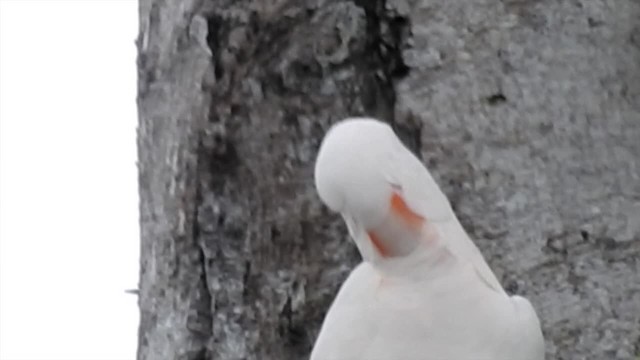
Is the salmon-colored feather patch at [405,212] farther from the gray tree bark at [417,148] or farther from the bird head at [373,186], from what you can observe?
the gray tree bark at [417,148]

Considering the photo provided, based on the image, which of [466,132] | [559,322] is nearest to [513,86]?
[466,132]

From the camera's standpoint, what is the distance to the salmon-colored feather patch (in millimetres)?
814

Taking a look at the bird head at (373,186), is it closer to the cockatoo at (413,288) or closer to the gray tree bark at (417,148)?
the cockatoo at (413,288)

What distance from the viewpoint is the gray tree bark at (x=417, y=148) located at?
3.82ft

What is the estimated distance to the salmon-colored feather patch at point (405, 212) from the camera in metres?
0.81

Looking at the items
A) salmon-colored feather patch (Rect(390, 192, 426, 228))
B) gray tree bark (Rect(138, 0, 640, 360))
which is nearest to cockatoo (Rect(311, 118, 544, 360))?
salmon-colored feather patch (Rect(390, 192, 426, 228))

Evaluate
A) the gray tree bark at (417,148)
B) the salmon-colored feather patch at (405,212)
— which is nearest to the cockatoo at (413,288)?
the salmon-colored feather patch at (405,212)

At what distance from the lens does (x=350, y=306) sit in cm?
87

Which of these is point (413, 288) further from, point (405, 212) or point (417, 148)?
point (417, 148)

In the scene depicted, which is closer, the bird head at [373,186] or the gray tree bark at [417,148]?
the bird head at [373,186]

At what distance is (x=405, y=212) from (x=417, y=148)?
0.36m

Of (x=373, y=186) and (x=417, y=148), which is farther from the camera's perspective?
(x=417, y=148)

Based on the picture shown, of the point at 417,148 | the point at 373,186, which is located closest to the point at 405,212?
the point at 373,186

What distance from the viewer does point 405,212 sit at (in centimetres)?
82
